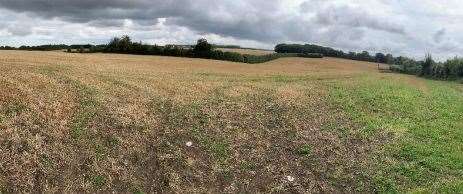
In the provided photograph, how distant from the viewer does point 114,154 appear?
21.3 meters

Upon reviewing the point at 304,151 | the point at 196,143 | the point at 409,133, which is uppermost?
the point at 196,143

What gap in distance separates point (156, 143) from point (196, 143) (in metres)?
1.61

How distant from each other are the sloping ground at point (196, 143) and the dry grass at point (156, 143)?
5 cm

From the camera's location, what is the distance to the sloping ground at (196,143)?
2012 centimetres

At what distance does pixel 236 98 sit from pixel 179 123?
291 inches

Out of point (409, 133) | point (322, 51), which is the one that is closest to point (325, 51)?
point (322, 51)

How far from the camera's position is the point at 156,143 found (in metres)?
22.9

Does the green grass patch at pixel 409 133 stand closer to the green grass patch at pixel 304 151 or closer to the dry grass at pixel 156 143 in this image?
the dry grass at pixel 156 143

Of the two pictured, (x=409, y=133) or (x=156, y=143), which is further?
(x=409, y=133)

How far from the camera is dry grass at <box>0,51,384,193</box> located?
65.2 ft

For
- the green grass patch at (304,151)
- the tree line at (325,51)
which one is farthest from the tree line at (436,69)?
the green grass patch at (304,151)

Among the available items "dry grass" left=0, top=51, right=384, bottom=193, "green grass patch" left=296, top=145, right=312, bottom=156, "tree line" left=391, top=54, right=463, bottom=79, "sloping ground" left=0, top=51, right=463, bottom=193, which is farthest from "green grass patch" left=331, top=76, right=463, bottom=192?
"tree line" left=391, top=54, right=463, bottom=79

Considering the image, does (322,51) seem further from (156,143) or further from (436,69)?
(156,143)

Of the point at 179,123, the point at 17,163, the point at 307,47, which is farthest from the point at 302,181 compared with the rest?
the point at 307,47
